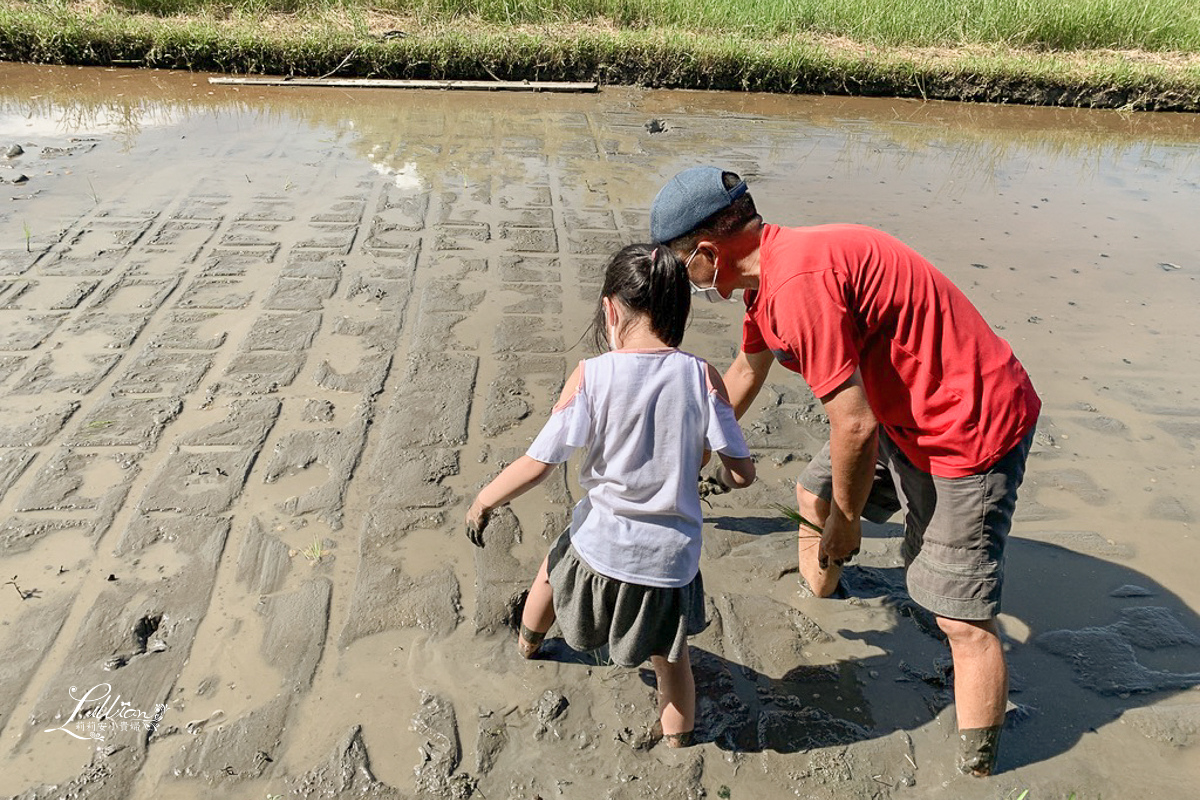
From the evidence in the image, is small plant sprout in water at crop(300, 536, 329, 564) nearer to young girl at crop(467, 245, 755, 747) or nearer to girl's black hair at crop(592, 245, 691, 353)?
young girl at crop(467, 245, 755, 747)

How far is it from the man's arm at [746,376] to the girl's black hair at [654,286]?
2.49 ft

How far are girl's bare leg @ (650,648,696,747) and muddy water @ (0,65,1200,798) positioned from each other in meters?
0.07

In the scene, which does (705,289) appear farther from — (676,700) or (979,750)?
(979,750)

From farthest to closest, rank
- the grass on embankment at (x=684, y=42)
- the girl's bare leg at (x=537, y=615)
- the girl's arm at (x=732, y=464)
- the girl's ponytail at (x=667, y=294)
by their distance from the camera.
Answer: the grass on embankment at (x=684, y=42) → the girl's bare leg at (x=537, y=615) → the girl's arm at (x=732, y=464) → the girl's ponytail at (x=667, y=294)

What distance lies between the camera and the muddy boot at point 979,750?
8.18 feet

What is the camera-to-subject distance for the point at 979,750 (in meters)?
2.51

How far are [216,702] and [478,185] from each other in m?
4.98

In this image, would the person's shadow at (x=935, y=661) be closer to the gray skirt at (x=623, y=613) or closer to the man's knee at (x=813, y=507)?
the man's knee at (x=813, y=507)

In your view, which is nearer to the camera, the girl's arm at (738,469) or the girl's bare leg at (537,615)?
the girl's arm at (738,469)

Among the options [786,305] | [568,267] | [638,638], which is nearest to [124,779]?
[638,638]

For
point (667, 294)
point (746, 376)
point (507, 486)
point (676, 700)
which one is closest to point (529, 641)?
point (676, 700)

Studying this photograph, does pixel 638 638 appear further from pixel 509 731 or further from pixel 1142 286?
pixel 1142 286

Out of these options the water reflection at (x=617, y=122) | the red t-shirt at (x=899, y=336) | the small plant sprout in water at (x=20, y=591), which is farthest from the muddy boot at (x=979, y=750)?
the water reflection at (x=617, y=122)

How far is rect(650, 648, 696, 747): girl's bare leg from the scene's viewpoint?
97.1 inches
